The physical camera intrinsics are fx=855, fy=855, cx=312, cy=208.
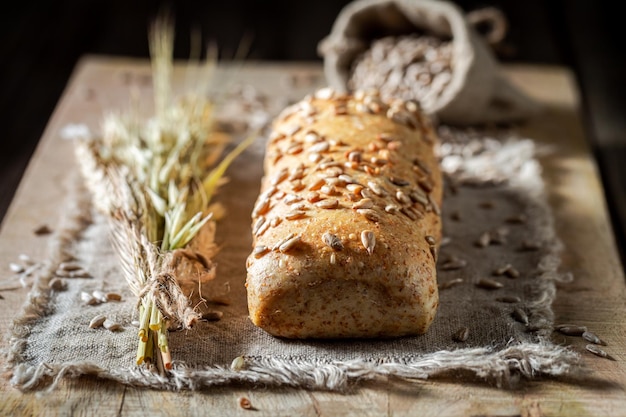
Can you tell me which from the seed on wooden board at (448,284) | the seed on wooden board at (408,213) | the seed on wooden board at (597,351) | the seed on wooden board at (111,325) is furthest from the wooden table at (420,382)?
the seed on wooden board at (408,213)

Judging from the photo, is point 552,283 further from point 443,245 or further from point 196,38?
point 196,38

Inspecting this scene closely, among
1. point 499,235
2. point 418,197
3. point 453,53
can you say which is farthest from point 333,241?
point 453,53

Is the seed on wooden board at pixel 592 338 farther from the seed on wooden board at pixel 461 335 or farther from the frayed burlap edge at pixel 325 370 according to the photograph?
the seed on wooden board at pixel 461 335

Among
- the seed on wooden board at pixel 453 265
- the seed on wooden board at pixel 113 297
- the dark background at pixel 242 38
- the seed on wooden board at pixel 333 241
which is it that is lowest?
the seed on wooden board at pixel 113 297

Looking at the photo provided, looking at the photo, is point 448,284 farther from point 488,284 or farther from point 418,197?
point 418,197

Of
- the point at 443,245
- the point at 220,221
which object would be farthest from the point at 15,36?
the point at 443,245

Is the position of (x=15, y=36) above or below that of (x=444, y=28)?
above
